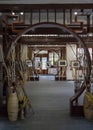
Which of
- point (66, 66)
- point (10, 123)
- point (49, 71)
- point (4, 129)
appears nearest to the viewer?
point (4, 129)

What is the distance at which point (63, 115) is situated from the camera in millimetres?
7402

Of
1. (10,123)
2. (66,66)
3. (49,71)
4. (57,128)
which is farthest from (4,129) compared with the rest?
(49,71)

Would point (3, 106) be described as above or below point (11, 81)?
below

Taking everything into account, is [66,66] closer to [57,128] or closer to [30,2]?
[57,128]

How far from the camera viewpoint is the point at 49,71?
2750 centimetres

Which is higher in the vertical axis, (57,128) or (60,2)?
(60,2)

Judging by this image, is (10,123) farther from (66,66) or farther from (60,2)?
(66,66)

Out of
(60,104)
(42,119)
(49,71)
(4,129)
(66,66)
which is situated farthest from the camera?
(49,71)

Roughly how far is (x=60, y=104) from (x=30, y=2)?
5.20 meters

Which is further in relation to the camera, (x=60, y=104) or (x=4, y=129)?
(x=60, y=104)

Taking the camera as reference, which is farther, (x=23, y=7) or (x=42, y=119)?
(x=42, y=119)

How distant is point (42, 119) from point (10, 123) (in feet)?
2.62

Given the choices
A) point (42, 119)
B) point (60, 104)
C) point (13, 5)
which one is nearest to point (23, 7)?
point (13, 5)

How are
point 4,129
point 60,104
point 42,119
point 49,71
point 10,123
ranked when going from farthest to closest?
point 49,71
point 60,104
point 42,119
point 10,123
point 4,129
